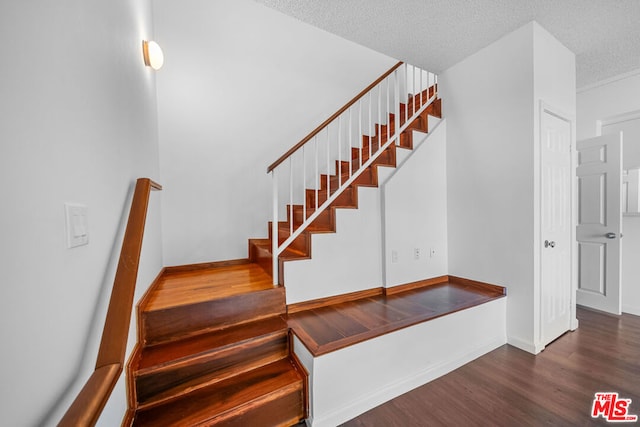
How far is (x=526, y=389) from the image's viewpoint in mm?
1675

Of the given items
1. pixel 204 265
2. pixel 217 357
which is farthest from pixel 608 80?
pixel 204 265

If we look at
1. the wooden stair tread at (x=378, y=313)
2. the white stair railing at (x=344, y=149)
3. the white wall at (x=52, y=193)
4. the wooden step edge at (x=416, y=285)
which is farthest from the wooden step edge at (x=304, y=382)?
the white stair railing at (x=344, y=149)

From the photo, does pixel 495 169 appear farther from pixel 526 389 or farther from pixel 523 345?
pixel 526 389

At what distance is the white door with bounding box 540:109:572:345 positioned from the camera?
85.5 inches

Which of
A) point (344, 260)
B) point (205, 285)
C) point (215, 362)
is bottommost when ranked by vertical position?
point (215, 362)

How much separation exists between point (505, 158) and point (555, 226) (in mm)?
785

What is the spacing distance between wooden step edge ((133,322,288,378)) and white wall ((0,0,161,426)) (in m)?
0.15

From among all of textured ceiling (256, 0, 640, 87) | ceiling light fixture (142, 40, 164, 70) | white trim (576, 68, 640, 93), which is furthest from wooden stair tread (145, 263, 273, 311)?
white trim (576, 68, 640, 93)

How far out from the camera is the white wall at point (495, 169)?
2141 millimetres

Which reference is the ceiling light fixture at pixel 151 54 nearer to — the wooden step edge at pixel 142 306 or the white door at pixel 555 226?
the wooden step edge at pixel 142 306

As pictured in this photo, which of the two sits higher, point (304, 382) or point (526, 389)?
point (304, 382)

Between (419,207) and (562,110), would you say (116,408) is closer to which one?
(419,207)

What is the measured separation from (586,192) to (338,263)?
122 inches

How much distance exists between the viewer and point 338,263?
88.7 inches
